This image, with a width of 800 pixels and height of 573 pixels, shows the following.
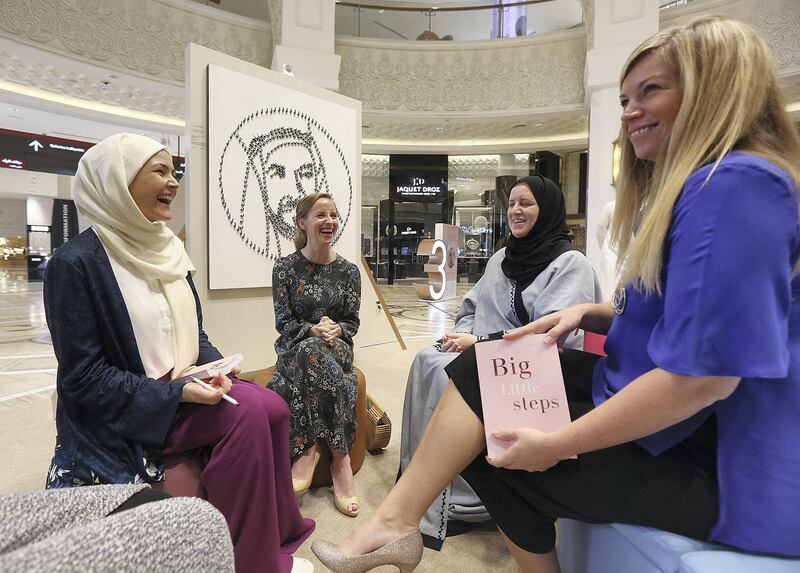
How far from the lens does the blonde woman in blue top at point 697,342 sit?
28.0 inches

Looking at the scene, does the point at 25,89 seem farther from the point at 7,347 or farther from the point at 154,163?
the point at 154,163

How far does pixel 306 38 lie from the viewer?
21.2 feet

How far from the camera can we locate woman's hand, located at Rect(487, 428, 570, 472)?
895mm

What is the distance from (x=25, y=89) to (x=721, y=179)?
897cm

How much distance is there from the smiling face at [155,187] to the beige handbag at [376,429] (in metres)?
1.39

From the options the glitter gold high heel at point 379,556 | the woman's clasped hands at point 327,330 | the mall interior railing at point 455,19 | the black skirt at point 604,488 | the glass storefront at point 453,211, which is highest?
the mall interior railing at point 455,19

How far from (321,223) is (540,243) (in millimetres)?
1050

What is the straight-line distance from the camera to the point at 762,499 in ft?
2.49

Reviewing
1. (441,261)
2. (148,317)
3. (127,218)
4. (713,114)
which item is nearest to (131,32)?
(441,261)

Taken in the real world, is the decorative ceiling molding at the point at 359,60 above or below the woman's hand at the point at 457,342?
above

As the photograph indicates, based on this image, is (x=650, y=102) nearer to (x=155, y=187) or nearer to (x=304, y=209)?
(x=155, y=187)

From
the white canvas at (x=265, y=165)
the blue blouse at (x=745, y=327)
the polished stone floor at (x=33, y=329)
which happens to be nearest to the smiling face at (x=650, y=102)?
the blue blouse at (x=745, y=327)

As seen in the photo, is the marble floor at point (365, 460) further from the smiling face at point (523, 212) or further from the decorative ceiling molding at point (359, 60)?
the decorative ceiling molding at point (359, 60)

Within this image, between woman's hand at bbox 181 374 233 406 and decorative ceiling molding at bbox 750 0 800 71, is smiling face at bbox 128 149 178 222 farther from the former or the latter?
decorative ceiling molding at bbox 750 0 800 71
